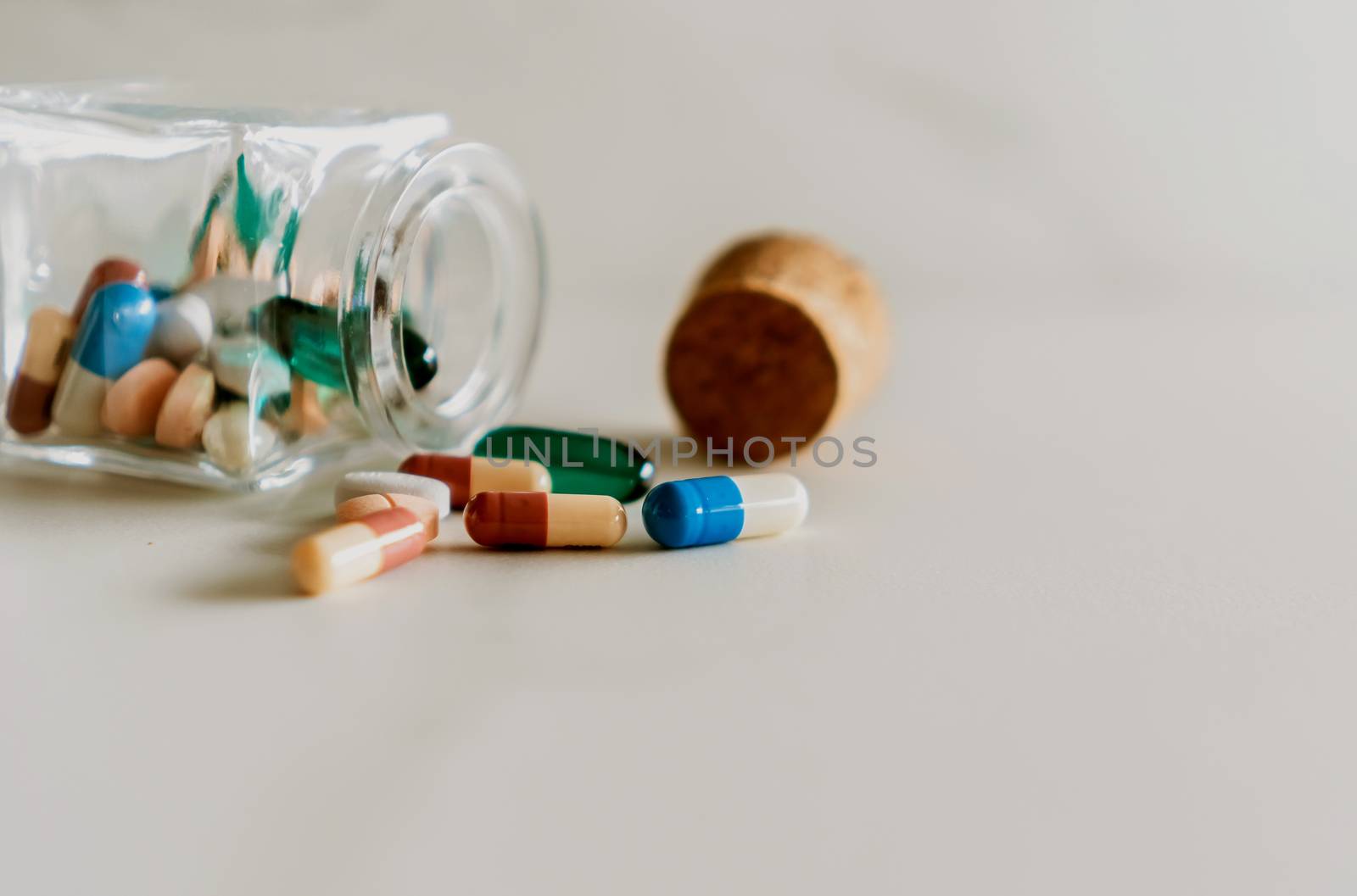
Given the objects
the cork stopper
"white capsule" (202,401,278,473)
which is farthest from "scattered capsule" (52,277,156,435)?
the cork stopper

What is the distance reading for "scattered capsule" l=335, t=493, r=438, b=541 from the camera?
1831mm

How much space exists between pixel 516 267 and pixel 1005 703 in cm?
134

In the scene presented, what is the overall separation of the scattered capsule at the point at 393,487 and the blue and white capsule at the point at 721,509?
11.8 inches

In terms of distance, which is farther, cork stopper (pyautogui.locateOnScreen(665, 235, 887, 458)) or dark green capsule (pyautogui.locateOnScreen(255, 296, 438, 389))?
cork stopper (pyautogui.locateOnScreen(665, 235, 887, 458))

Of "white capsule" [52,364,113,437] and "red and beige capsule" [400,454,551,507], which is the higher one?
"white capsule" [52,364,113,437]

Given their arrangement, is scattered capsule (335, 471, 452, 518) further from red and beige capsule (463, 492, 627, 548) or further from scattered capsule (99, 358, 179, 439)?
scattered capsule (99, 358, 179, 439)

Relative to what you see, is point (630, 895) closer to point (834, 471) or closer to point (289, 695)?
point (289, 695)

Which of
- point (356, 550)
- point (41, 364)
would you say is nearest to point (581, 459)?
point (356, 550)

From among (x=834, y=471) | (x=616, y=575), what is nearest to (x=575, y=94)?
(x=834, y=471)

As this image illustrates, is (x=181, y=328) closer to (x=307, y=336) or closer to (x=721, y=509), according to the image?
(x=307, y=336)

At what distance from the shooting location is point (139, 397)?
1.92 meters

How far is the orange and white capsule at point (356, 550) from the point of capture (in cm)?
165

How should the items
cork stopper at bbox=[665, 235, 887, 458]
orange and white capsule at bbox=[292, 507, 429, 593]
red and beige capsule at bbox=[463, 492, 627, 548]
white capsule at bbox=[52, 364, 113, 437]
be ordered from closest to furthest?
orange and white capsule at bbox=[292, 507, 429, 593], red and beige capsule at bbox=[463, 492, 627, 548], white capsule at bbox=[52, 364, 113, 437], cork stopper at bbox=[665, 235, 887, 458]

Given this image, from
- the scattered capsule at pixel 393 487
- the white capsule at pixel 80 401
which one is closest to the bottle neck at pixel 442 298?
the scattered capsule at pixel 393 487
